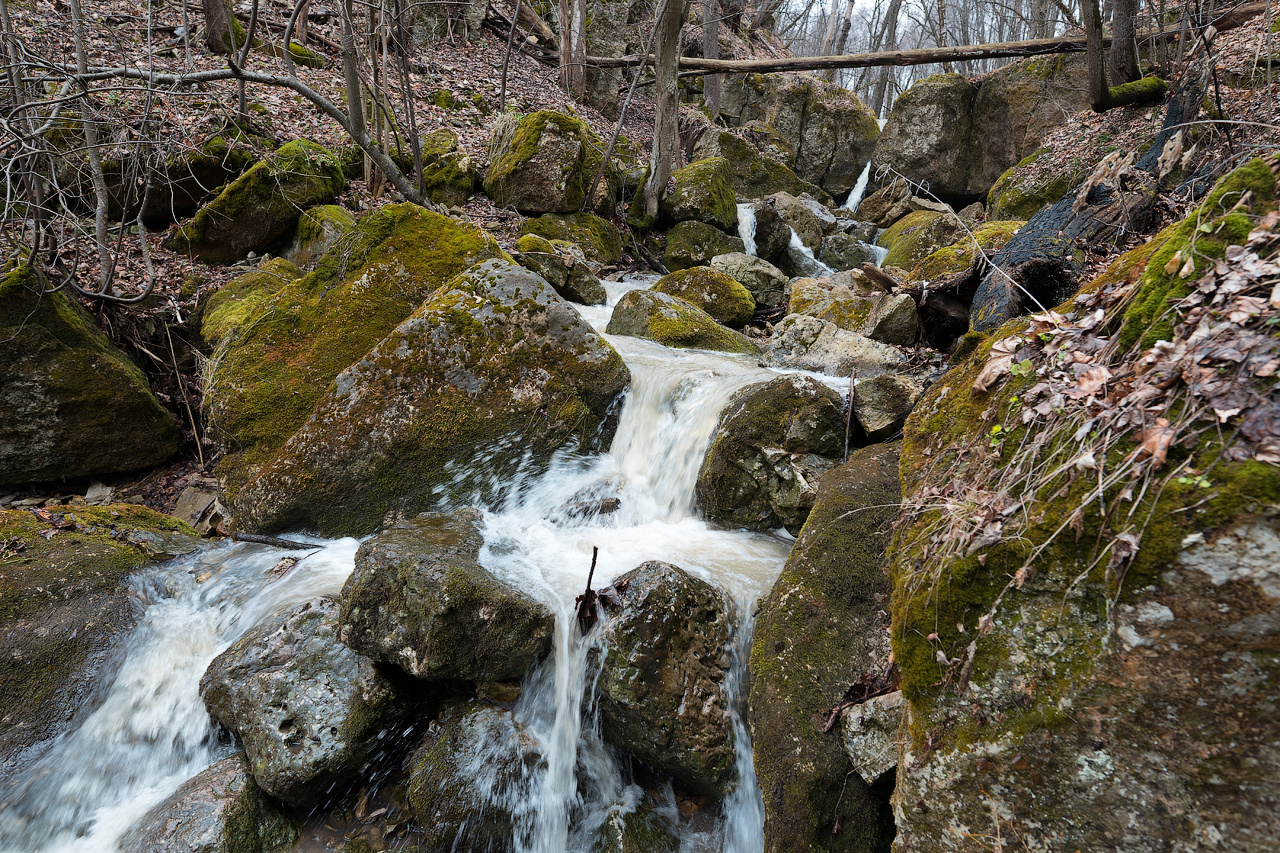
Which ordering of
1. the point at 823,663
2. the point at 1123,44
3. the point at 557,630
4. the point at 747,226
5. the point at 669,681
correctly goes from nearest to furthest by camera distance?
1. the point at 823,663
2. the point at 669,681
3. the point at 557,630
4. the point at 1123,44
5. the point at 747,226

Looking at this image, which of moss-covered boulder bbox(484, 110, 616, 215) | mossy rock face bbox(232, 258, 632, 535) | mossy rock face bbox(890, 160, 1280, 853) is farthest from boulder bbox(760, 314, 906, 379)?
moss-covered boulder bbox(484, 110, 616, 215)

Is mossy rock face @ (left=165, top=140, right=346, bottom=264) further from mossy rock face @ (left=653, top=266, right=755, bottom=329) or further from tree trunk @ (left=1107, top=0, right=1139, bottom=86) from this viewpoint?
tree trunk @ (left=1107, top=0, right=1139, bottom=86)

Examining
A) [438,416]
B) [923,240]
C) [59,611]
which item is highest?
[923,240]

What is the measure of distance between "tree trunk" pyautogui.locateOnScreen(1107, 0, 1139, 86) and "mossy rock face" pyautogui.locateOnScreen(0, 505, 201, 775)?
12760mm

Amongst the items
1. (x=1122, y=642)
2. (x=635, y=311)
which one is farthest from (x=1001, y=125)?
(x=1122, y=642)

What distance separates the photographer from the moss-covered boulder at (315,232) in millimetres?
8586

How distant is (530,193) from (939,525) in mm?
10637

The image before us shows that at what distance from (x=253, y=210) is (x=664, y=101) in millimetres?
7840

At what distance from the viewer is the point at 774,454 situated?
15.6 feet

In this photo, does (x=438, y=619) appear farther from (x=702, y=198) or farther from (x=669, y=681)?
(x=702, y=198)

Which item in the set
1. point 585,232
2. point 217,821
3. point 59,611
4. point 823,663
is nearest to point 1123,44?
point 585,232

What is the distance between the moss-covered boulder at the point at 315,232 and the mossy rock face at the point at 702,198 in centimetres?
638

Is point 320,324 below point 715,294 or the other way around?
below

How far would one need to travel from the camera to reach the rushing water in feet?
11.0
